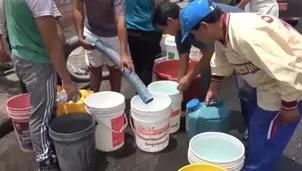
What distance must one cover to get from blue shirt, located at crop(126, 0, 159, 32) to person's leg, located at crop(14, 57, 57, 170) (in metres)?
0.75

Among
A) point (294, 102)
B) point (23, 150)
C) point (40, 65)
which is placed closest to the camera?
point (294, 102)

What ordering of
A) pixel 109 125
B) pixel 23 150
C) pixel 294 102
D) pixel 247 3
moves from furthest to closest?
1. pixel 247 3
2. pixel 23 150
3. pixel 109 125
4. pixel 294 102

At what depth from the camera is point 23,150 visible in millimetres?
2229

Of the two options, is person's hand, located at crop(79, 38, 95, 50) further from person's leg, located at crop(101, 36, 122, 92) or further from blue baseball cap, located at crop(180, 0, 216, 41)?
blue baseball cap, located at crop(180, 0, 216, 41)

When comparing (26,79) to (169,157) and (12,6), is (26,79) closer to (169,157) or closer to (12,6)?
(12,6)

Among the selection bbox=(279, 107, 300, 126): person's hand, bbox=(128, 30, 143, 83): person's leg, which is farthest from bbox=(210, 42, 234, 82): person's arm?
bbox=(128, 30, 143, 83): person's leg

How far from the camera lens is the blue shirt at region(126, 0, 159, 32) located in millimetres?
2391

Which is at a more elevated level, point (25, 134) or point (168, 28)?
point (168, 28)

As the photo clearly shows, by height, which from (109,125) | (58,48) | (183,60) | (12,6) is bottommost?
(109,125)

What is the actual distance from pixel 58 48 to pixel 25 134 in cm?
74

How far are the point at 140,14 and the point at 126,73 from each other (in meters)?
0.51

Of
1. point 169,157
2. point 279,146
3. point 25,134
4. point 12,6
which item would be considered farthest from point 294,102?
point 25,134

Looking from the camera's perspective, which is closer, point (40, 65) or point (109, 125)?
point (40, 65)

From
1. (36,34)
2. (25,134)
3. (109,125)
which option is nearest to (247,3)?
(109,125)
